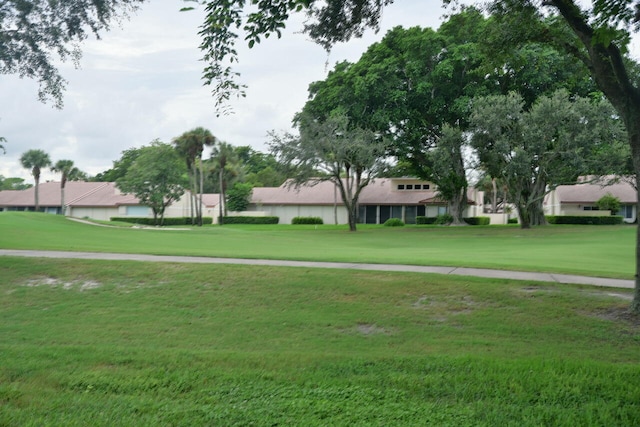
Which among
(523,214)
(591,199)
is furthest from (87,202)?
(591,199)

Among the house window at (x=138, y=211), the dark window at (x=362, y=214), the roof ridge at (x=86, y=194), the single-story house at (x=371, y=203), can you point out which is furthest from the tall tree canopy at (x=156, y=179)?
the dark window at (x=362, y=214)

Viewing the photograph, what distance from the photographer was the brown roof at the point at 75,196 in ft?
235

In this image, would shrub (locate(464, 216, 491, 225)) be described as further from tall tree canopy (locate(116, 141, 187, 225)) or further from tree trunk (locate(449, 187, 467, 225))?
tall tree canopy (locate(116, 141, 187, 225))

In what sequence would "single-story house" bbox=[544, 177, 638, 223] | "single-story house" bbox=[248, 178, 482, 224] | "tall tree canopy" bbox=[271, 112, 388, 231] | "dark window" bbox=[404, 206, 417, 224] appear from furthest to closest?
1. "dark window" bbox=[404, 206, 417, 224]
2. "single-story house" bbox=[248, 178, 482, 224]
3. "single-story house" bbox=[544, 177, 638, 223]
4. "tall tree canopy" bbox=[271, 112, 388, 231]

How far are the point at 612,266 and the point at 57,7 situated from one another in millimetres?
17645

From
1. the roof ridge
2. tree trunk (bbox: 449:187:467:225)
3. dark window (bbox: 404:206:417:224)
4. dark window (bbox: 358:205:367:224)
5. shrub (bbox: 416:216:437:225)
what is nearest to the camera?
tree trunk (bbox: 449:187:467:225)

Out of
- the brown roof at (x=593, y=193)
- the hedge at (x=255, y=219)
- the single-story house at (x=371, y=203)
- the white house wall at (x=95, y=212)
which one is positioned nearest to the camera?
the brown roof at (x=593, y=193)

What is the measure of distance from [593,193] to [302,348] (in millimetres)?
68727

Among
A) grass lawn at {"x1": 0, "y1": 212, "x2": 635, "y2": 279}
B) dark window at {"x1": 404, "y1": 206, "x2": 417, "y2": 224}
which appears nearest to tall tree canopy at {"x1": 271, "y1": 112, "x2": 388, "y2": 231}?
grass lawn at {"x1": 0, "y1": 212, "x2": 635, "y2": 279}

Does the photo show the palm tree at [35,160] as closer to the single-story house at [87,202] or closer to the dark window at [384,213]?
the single-story house at [87,202]

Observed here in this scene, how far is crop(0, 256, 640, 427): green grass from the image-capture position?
498 centimetres

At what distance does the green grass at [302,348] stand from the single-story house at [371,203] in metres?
53.1

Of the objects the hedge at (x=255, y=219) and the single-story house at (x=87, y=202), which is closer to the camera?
the hedge at (x=255, y=219)

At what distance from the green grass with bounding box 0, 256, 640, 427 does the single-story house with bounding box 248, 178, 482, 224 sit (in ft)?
174
